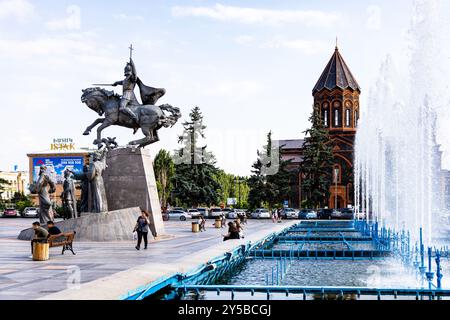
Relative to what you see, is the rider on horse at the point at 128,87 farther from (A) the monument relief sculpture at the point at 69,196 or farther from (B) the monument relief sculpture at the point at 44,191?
(B) the monument relief sculpture at the point at 44,191

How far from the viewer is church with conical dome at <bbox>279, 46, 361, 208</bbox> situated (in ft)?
279

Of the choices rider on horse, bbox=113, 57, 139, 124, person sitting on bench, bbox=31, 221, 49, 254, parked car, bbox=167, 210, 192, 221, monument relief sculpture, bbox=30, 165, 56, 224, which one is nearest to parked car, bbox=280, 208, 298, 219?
parked car, bbox=167, 210, 192, 221

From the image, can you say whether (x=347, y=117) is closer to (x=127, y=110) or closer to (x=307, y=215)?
(x=307, y=215)

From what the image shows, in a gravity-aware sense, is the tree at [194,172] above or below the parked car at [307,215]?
above

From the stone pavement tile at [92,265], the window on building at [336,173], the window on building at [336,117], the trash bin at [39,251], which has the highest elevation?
the window on building at [336,117]

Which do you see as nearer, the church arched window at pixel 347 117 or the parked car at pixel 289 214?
the parked car at pixel 289 214

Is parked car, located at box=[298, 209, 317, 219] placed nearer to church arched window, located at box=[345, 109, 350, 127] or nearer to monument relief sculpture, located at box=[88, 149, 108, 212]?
church arched window, located at box=[345, 109, 350, 127]

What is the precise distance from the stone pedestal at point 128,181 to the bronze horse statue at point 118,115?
0.81 meters

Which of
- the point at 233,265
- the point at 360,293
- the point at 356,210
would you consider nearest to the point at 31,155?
the point at 356,210

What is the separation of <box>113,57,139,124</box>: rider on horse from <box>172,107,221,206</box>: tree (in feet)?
141

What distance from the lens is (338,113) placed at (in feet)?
291

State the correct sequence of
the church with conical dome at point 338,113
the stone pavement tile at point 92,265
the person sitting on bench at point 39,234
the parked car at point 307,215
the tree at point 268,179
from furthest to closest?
the church with conical dome at point 338,113 < the tree at point 268,179 < the parked car at point 307,215 < the person sitting on bench at point 39,234 < the stone pavement tile at point 92,265

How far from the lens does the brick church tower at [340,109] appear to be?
8525 cm

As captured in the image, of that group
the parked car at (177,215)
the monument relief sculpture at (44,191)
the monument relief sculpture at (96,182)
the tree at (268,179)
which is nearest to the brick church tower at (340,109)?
the tree at (268,179)
